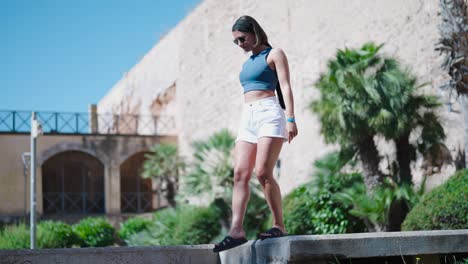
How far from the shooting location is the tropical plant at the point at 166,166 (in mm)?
21016

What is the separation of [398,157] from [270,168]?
741cm

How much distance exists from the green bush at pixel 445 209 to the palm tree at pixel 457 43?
5.02 feet

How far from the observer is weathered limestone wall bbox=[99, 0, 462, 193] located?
38.5ft

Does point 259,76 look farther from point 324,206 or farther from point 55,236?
point 55,236

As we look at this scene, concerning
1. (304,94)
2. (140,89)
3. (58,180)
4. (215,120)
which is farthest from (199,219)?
(140,89)

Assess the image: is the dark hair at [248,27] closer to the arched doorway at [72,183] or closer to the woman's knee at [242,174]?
the woman's knee at [242,174]

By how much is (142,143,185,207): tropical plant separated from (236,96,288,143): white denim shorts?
660 inches

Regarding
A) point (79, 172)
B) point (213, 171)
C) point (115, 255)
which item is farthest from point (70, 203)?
point (115, 255)

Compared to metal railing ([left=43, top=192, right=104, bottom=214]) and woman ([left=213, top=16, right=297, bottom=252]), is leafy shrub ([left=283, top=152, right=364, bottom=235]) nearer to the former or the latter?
woman ([left=213, top=16, right=297, bottom=252])

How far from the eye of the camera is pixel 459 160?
10.5 meters

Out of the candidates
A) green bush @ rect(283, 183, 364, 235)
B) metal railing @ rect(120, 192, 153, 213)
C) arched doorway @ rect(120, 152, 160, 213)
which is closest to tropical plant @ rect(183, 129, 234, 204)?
green bush @ rect(283, 183, 364, 235)

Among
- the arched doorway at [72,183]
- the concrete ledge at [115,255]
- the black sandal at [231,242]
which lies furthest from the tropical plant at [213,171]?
the black sandal at [231,242]

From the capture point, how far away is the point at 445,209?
763cm

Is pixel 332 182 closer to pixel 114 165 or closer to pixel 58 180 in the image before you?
pixel 114 165
